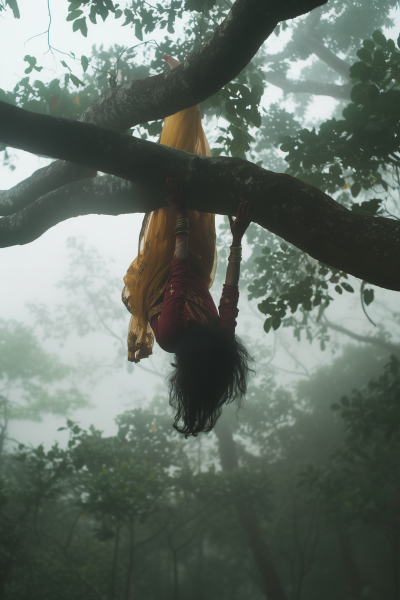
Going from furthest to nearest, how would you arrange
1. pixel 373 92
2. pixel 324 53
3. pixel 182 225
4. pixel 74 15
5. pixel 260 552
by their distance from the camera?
pixel 324 53 → pixel 260 552 → pixel 373 92 → pixel 74 15 → pixel 182 225

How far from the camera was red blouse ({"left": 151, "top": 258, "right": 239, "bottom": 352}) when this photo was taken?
1.84 m

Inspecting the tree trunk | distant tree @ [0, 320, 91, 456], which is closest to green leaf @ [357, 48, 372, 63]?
the tree trunk

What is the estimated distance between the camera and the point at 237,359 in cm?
199

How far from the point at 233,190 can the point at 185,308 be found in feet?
2.08

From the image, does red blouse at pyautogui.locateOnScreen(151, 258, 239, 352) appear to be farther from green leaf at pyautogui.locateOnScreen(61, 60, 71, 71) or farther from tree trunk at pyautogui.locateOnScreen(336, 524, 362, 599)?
tree trunk at pyautogui.locateOnScreen(336, 524, 362, 599)

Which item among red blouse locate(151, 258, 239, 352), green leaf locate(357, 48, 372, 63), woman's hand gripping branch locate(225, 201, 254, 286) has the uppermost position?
green leaf locate(357, 48, 372, 63)

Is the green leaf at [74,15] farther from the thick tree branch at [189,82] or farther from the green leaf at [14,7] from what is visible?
the thick tree branch at [189,82]

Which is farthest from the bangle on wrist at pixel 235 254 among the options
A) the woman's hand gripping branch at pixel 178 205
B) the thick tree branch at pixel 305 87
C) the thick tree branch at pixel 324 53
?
the thick tree branch at pixel 324 53

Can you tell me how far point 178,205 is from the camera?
1.76 metres

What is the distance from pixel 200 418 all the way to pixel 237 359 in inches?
13.7

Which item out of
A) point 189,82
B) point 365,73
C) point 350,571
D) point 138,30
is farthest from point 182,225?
point 350,571

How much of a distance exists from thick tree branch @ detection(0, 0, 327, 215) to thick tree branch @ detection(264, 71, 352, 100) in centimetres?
1193

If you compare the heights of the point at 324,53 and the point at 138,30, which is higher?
the point at 324,53

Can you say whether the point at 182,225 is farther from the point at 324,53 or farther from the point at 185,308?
the point at 324,53
